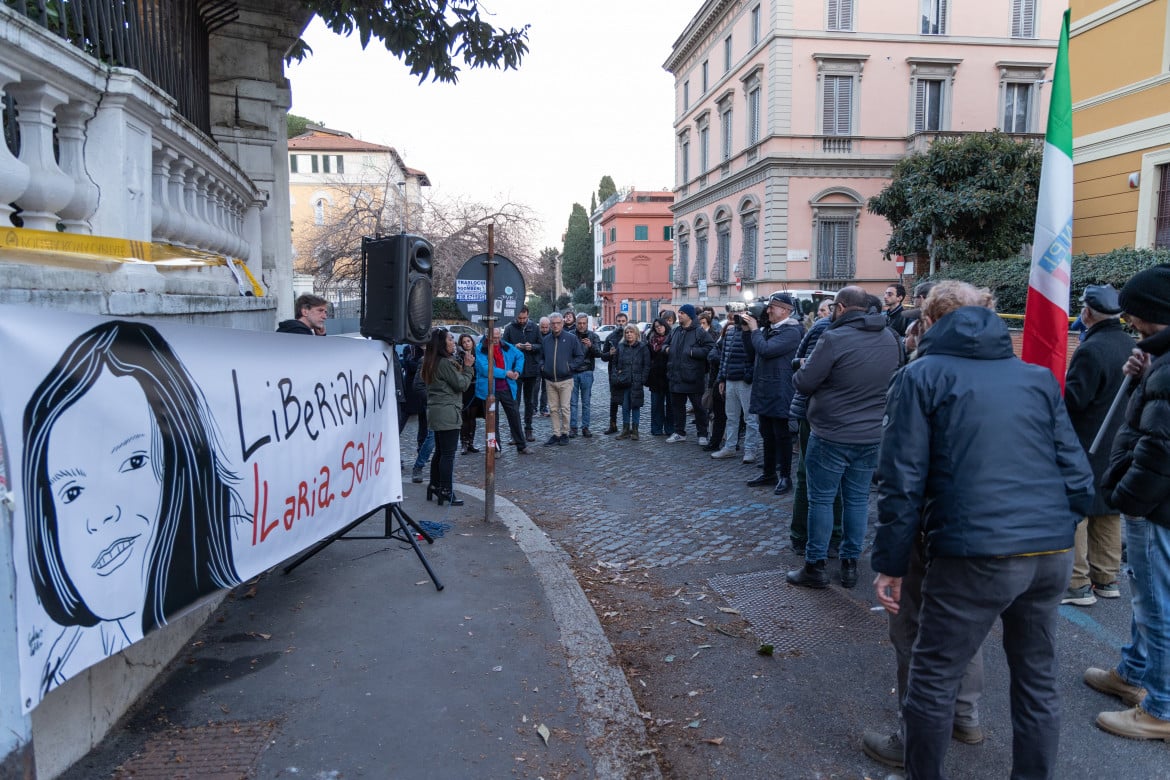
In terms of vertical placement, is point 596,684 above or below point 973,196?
below

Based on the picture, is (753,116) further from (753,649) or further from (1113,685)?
(1113,685)

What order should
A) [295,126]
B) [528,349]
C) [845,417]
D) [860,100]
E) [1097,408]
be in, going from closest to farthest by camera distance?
1. [1097,408]
2. [845,417]
3. [528,349]
4. [860,100]
5. [295,126]

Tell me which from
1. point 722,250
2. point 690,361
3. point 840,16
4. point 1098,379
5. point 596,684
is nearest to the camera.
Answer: point 596,684

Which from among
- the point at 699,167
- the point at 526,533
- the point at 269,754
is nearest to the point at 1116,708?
the point at 269,754

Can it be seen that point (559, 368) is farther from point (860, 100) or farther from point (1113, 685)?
point (860, 100)

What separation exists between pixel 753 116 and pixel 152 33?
32.0m

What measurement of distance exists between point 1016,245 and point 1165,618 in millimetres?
23598

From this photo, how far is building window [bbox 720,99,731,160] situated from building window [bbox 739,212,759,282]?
3.85 meters

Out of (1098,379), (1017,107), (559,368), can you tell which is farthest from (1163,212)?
(1017,107)

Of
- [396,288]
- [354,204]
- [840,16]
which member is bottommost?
[396,288]

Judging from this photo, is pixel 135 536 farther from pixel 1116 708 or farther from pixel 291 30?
pixel 291 30

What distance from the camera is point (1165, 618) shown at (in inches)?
137

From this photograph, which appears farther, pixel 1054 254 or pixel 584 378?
pixel 584 378

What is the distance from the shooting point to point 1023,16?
32.0 metres
